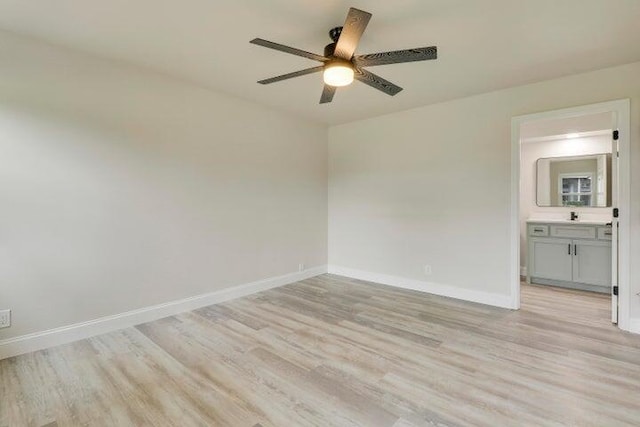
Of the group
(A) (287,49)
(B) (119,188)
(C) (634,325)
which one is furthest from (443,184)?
(B) (119,188)

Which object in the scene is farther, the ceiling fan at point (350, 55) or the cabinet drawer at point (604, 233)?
the cabinet drawer at point (604, 233)

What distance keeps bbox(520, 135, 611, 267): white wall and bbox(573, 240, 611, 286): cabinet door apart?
0.69m

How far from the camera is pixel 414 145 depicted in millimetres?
4387

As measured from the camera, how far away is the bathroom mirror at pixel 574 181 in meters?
4.64

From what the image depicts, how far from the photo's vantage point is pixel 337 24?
7.54 feet

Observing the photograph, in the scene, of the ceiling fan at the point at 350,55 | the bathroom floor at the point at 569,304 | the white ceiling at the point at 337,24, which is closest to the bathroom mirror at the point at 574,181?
the bathroom floor at the point at 569,304

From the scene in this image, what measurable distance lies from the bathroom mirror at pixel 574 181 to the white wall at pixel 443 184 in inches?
81.2

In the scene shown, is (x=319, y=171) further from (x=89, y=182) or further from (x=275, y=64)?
(x=89, y=182)

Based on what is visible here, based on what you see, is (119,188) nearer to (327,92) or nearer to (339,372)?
(327,92)

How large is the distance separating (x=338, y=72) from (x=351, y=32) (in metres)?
0.35

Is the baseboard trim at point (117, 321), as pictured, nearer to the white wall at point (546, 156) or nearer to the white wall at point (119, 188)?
the white wall at point (119, 188)

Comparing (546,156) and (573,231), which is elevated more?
(546,156)

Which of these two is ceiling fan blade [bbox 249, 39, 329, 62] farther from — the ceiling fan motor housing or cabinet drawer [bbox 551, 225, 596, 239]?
cabinet drawer [bbox 551, 225, 596, 239]

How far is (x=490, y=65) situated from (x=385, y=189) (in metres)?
2.10
